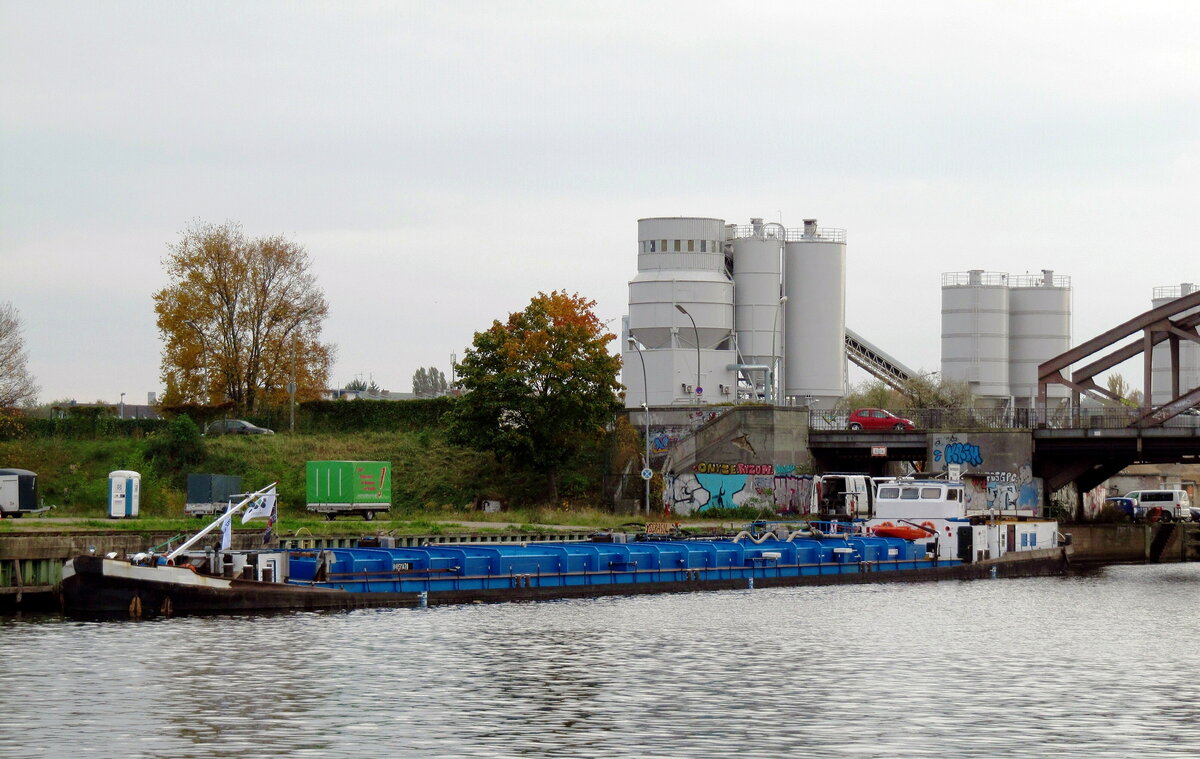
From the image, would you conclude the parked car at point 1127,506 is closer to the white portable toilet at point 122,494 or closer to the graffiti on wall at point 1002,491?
the graffiti on wall at point 1002,491

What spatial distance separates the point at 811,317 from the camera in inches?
4542

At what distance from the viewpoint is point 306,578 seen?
53188 mm

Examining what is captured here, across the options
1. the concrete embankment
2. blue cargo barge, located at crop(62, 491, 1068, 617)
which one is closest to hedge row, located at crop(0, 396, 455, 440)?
blue cargo barge, located at crop(62, 491, 1068, 617)

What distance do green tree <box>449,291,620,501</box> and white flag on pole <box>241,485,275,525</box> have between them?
132ft

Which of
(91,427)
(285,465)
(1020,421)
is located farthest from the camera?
(91,427)

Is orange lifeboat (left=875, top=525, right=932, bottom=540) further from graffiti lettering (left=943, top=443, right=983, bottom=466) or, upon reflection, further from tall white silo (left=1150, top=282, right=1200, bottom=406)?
tall white silo (left=1150, top=282, right=1200, bottom=406)

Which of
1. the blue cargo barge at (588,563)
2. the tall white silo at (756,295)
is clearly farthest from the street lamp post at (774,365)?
the blue cargo barge at (588,563)

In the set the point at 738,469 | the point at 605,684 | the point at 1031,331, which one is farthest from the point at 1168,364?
the point at 605,684

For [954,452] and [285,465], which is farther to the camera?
[285,465]

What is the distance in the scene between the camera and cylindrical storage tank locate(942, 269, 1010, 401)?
456ft

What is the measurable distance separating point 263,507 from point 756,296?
6477cm

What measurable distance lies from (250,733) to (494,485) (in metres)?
66.3

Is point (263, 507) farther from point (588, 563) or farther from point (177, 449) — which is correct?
point (177, 449)

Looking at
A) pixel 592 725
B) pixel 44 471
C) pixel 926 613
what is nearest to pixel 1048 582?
pixel 926 613
